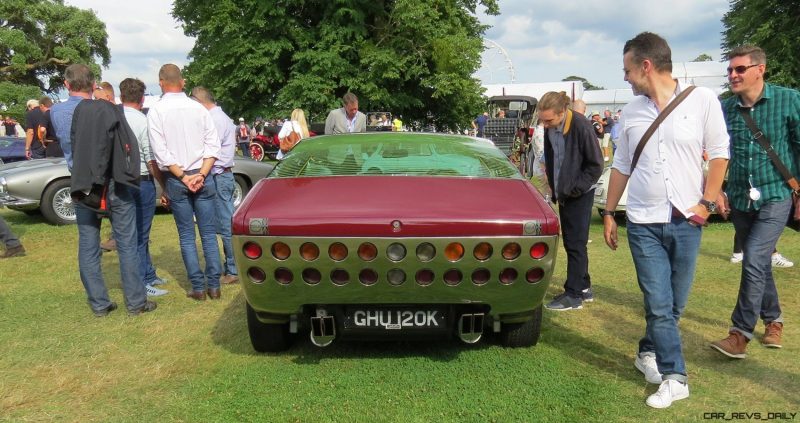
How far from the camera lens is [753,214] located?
3.51 meters

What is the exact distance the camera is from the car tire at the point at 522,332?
11.8ft

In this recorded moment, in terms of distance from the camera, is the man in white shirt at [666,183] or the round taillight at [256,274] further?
the round taillight at [256,274]

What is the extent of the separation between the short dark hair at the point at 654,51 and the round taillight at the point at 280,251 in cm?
194

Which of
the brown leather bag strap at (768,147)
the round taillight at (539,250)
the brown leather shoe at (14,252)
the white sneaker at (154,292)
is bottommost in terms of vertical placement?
the white sneaker at (154,292)

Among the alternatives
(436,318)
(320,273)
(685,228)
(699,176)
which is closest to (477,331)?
(436,318)

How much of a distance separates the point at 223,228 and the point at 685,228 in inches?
158

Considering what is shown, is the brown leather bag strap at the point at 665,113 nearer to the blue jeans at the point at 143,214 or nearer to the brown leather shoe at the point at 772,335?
the brown leather shoe at the point at 772,335

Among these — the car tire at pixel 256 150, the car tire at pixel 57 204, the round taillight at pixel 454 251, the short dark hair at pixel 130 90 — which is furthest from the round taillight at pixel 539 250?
the car tire at pixel 256 150

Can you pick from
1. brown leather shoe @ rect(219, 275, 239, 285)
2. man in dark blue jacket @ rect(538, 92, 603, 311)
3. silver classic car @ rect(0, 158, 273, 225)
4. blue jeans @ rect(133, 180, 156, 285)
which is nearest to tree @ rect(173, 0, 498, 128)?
silver classic car @ rect(0, 158, 273, 225)

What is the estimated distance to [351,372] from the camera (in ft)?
10.9

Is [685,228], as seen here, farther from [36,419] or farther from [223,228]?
[223,228]

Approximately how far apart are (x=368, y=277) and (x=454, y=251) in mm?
453

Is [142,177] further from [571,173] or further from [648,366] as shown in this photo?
[648,366]

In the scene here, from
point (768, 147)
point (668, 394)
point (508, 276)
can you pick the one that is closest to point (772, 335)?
point (768, 147)
